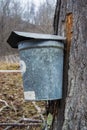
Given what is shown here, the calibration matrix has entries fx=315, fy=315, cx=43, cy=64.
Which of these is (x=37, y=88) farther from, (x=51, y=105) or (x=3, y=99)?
(x=3, y=99)

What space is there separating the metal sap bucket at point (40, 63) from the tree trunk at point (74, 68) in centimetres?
7

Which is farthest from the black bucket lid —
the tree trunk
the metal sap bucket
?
the tree trunk

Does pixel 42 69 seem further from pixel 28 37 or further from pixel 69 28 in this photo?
pixel 69 28

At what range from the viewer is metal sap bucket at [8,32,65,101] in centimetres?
199

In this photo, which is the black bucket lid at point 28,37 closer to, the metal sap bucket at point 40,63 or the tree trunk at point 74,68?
the metal sap bucket at point 40,63

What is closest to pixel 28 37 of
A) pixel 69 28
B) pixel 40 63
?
pixel 40 63

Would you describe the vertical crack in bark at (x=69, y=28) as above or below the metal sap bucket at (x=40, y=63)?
above

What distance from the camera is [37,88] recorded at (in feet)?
6.60

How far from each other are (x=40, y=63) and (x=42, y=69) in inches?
1.6

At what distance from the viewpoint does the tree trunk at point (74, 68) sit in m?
1.99

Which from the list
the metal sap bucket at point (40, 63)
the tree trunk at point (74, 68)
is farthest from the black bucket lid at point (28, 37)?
the tree trunk at point (74, 68)

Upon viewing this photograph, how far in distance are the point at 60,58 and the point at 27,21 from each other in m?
16.5

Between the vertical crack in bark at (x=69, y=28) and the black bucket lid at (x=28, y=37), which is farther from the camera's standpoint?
the vertical crack in bark at (x=69, y=28)

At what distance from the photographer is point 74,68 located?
203 cm
